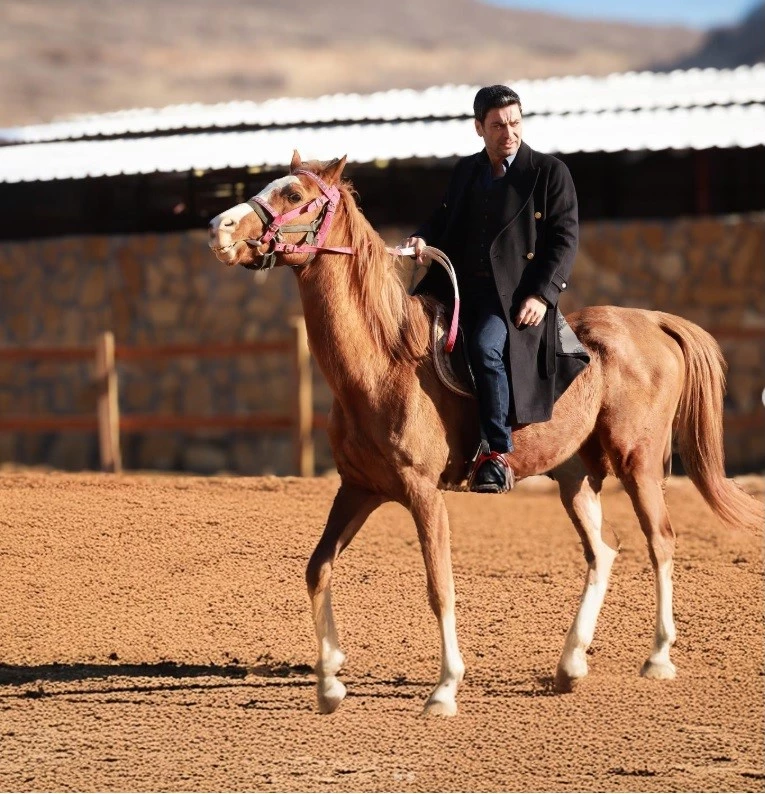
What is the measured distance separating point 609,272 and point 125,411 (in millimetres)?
5168

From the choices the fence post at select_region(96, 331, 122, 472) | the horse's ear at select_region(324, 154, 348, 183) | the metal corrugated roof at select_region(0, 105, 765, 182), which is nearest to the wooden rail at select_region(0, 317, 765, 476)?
the fence post at select_region(96, 331, 122, 472)

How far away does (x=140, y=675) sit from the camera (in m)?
6.24

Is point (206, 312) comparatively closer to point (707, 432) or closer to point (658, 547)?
point (707, 432)

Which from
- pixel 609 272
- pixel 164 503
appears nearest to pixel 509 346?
pixel 164 503

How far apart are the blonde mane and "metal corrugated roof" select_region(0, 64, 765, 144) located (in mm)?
7582

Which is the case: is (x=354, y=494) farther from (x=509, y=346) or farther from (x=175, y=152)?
(x=175, y=152)

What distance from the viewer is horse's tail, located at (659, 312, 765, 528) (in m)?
6.60

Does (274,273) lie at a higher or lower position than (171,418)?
higher

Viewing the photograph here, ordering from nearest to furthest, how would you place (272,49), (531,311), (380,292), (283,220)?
1. (283,220)
2. (380,292)
3. (531,311)
4. (272,49)

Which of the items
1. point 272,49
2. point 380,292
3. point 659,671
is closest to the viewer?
point 380,292

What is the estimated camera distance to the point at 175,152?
36.6 ft

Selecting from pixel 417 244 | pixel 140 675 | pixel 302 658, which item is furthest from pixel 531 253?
pixel 140 675

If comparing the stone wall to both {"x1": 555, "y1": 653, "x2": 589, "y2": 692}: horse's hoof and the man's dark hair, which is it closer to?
{"x1": 555, "y1": 653, "x2": 589, "y2": 692}: horse's hoof

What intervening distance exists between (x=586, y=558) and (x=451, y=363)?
125 centimetres
